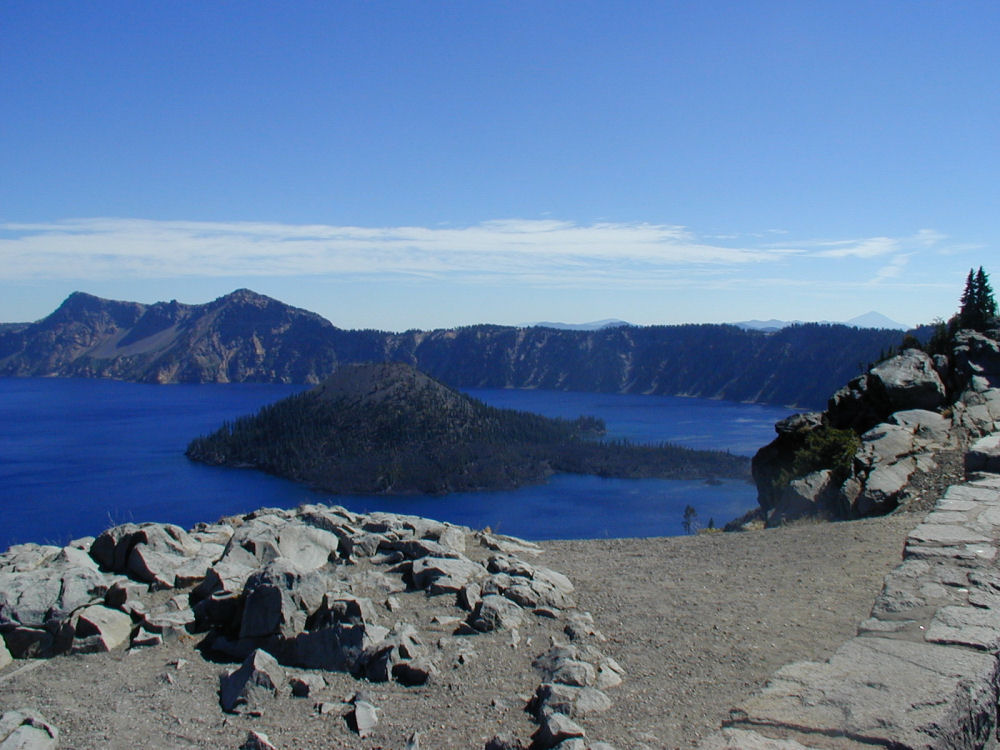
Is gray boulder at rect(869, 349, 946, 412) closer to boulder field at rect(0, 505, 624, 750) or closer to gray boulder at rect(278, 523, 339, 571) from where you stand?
boulder field at rect(0, 505, 624, 750)

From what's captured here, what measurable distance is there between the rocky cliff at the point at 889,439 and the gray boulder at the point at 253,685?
1331 centimetres

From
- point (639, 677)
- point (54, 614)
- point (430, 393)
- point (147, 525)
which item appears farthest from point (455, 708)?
point (430, 393)

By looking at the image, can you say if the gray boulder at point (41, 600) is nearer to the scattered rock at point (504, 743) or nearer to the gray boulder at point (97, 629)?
the gray boulder at point (97, 629)

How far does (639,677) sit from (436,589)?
3800 millimetres

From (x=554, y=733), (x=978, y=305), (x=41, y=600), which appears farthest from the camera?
(x=978, y=305)

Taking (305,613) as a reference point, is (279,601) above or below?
above

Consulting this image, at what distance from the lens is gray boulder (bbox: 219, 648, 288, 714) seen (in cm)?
746

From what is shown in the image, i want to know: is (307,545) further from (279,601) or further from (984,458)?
(984,458)

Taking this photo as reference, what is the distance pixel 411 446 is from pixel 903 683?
13289 cm

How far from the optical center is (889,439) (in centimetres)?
1889

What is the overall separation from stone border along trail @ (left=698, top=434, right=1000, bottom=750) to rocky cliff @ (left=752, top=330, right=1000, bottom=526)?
860cm

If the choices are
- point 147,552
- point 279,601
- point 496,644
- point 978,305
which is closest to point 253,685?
point 279,601

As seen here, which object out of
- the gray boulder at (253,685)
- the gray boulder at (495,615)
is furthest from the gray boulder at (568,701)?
the gray boulder at (253,685)

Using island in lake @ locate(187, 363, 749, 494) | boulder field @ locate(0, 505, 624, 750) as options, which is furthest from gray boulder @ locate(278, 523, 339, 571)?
island in lake @ locate(187, 363, 749, 494)
